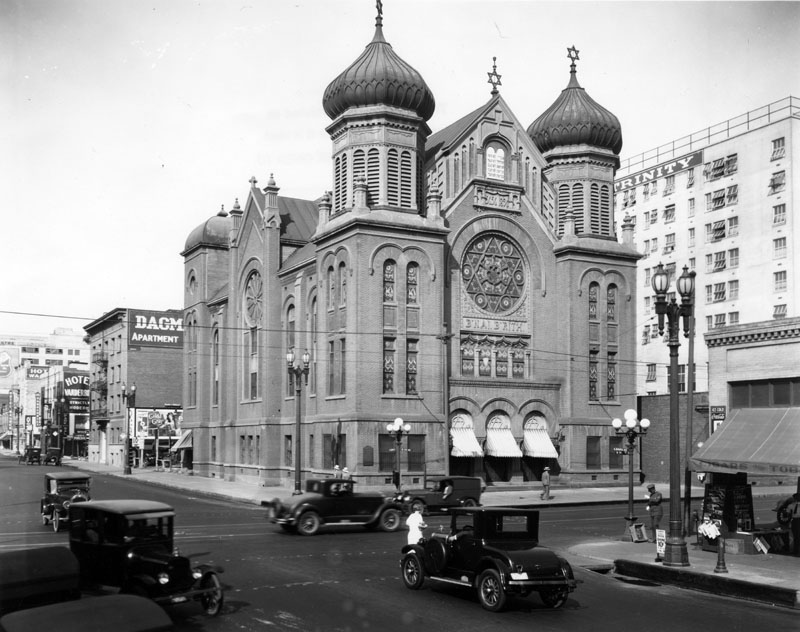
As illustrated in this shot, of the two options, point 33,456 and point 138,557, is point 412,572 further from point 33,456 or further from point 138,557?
point 33,456

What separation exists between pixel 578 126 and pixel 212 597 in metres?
45.7

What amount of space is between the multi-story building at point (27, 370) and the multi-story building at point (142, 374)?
148 ft

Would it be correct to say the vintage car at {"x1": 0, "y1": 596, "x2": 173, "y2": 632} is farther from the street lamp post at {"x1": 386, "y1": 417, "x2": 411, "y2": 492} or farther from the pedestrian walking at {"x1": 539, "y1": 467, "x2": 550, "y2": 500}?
the pedestrian walking at {"x1": 539, "y1": 467, "x2": 550, "y2": 500}

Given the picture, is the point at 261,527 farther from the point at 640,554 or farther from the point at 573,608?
the point at 573,608

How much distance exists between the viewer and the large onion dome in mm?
56281

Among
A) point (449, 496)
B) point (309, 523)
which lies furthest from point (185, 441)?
point (309, 523)

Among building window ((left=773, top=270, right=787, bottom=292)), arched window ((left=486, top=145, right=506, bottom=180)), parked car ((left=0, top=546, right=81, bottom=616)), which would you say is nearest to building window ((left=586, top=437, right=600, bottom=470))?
arched window ((left=486, top=145, right=506, bottom=180))

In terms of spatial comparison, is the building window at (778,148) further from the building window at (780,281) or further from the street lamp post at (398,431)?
the street lamp post at (398,431)

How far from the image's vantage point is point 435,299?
49188mm

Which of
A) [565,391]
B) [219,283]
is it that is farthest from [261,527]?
[219,283]

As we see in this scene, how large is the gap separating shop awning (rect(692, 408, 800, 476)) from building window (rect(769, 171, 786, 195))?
52.1 m

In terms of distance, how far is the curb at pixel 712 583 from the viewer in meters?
Answer: 18.4

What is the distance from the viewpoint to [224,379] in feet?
208

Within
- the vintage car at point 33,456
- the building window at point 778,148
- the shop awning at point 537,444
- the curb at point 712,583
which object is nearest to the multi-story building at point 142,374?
the vintage car at point 33,456
